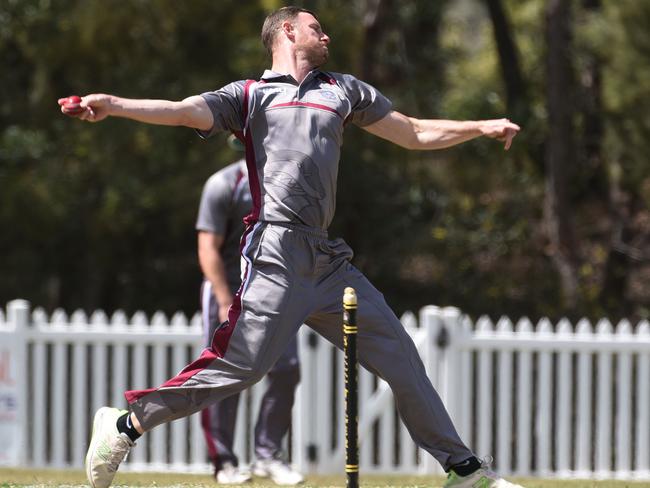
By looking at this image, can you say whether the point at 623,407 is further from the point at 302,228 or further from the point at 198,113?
the point at 198,113

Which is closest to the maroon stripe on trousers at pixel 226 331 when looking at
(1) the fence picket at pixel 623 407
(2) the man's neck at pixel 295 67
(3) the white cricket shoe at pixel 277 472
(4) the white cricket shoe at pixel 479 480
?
(2) the man's neck at pixel 295 67

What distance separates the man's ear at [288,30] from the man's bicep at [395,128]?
1.59 feet

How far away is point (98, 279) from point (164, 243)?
3.15ft

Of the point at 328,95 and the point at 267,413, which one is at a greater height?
the point at 328,95

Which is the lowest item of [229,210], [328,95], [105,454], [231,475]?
[231,475]

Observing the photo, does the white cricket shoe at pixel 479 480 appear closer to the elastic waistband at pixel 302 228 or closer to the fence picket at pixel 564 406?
the elastic waistband at pixel 302 228

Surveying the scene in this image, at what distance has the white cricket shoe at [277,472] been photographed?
6352 mm

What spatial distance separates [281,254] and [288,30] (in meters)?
0.92

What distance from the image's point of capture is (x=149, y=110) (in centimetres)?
421

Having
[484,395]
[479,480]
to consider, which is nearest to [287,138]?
[479,480]

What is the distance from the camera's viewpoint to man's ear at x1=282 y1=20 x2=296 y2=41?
461 centimetres

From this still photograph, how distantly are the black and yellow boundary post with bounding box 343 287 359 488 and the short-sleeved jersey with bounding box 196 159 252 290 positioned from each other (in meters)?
2.18

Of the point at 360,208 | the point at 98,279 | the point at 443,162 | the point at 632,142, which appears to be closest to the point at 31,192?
the point at 98,279

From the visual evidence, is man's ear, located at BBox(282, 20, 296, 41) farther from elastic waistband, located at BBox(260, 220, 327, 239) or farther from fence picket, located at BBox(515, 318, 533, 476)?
fence picket, located at BBox(515, 318, 533, 476)
